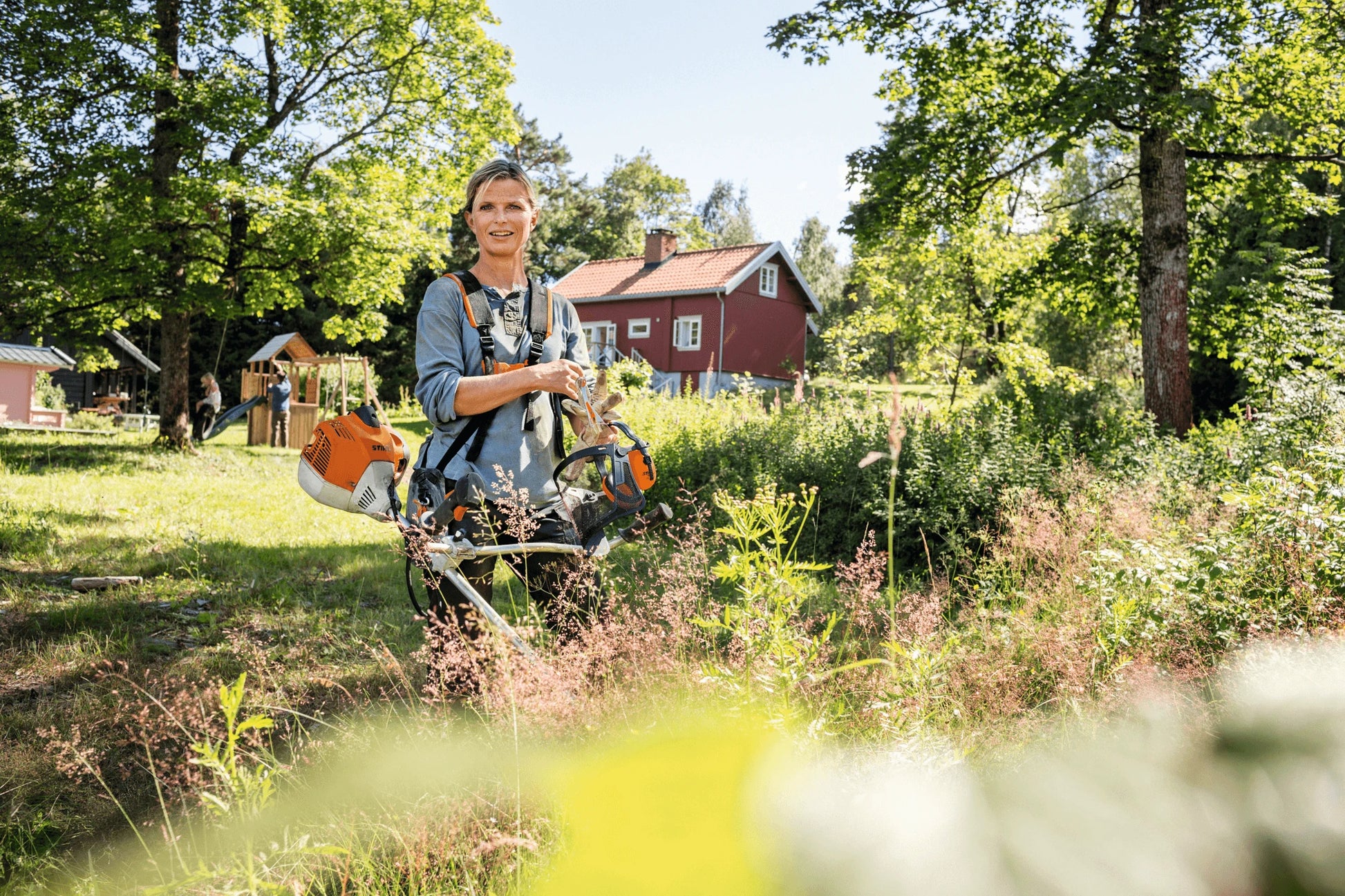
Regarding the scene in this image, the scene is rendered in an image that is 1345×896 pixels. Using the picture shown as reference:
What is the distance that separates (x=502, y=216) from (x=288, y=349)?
815 inches

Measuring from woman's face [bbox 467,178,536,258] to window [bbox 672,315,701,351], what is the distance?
32.3 m

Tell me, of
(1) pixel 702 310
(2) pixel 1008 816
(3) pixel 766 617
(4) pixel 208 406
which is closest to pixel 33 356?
(4) pixel 208 406

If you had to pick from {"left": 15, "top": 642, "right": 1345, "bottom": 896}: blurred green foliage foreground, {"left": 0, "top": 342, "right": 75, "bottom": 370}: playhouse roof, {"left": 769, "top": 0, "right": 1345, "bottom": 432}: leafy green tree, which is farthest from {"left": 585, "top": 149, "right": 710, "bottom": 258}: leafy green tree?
{"left": 15, "top": 642, "right": 1345, "bottom": 896}: blurred green foliage foreground

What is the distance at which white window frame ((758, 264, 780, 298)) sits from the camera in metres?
36.1

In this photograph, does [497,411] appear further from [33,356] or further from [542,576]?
[33,356]

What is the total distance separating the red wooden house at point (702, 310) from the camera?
3491 centimetres

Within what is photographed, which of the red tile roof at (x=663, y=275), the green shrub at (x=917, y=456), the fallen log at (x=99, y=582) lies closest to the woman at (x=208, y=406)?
the green shrub at (x=917, y=456)

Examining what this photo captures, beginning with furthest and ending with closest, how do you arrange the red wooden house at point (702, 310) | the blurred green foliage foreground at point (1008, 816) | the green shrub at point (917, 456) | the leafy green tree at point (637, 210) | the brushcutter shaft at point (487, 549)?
the leafy green tree at point (637, 210), the red wooden house at point (702, 310), the green shrub at point (917, 456), the brushcutter shaft at point (487, 549), the blurred green foliage foreground at point (1008, 816)

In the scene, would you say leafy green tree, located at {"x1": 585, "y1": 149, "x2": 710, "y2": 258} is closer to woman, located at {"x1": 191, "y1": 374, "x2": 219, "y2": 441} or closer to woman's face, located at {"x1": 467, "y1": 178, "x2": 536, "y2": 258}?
woman, located at {"x1": 191, "y1": 374, "x2": 219, "y2": 441}

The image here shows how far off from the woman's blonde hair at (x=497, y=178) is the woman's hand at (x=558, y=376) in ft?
2.13

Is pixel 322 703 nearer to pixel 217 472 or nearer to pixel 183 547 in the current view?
pixel 183 547

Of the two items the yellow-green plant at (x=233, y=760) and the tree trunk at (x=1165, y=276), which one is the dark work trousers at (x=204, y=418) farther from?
the yellow-green plant at (x=233, y=760)

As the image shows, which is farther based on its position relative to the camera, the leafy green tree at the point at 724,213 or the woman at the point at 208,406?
the leafy green tree at the point at 724,213

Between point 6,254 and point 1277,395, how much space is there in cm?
1482
